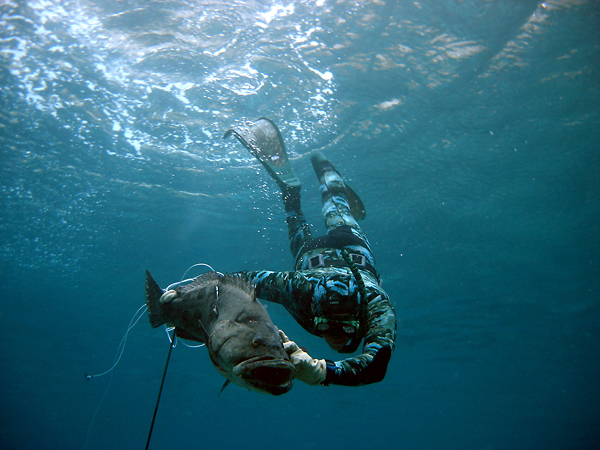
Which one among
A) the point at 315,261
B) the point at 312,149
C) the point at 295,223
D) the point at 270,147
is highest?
the point at 270,147

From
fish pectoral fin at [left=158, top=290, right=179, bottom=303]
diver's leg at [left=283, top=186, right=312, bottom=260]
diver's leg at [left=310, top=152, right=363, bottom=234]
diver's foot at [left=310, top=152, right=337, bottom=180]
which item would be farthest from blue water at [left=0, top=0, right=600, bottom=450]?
fish pectoral fin at [left=158, top=290, right=179, bottom=303]

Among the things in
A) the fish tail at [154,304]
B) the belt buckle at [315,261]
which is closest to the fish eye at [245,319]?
the fish tail at [154,304]

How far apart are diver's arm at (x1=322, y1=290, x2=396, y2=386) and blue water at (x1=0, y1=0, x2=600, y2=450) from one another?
7493 mm

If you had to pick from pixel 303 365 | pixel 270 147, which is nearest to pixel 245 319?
pixel 303 365

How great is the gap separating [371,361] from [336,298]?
93 centimetres

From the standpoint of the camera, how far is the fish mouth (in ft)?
5.81

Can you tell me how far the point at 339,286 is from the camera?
144 inches

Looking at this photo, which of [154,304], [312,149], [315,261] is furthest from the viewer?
[312,149]

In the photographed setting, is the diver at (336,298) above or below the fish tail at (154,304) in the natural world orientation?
below

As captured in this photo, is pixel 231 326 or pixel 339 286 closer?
pixel 231 326

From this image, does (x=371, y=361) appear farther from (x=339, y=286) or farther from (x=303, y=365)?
(x=339, y=286)

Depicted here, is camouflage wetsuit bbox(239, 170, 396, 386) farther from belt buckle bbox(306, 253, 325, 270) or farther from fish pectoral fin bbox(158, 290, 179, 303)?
fish pectoral fin bbox(158, 290, 179, 303)

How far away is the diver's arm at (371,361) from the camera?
2627mm

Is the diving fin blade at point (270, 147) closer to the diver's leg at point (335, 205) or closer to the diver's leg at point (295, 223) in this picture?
the diver's leg at point (295, 223)
